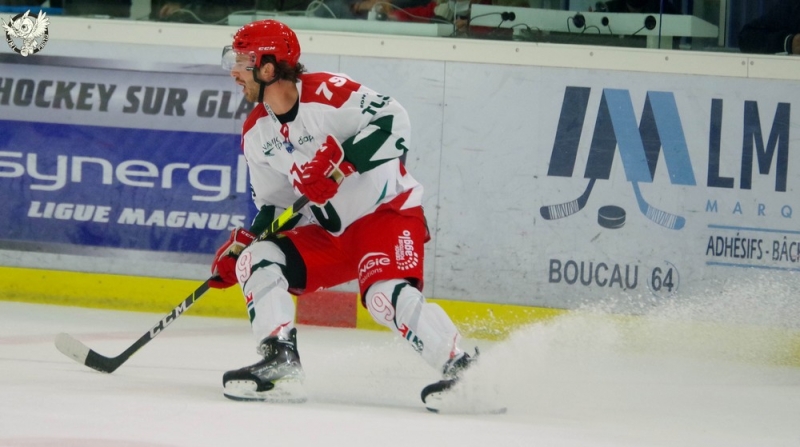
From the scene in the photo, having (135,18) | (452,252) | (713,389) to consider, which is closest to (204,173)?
(135,18)

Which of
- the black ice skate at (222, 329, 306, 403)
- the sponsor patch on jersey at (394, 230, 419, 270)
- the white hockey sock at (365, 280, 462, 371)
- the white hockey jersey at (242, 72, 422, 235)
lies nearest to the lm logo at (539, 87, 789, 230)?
the white hockey jersey at (242, 72, 422, 235)

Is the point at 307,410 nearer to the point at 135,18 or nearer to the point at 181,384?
the point at 181,384

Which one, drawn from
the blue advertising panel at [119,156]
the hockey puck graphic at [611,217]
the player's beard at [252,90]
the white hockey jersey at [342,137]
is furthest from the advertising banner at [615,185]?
the player's beard at [252,90]

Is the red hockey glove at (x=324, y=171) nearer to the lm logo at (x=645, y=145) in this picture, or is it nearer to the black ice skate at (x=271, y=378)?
the black ice skate at (x=271, y=378)

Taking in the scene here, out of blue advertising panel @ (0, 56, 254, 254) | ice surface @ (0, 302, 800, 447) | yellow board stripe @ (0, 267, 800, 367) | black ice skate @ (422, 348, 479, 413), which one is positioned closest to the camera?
ice surface @ (0, 302, 800, 447)

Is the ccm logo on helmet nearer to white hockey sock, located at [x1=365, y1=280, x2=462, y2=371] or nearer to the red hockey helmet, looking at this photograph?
white hockey sock, located at [x1=365, y1=280, x2=462, y2=371]

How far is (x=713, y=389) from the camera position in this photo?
4383mm

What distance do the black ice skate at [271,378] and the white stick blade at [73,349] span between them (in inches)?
28.6

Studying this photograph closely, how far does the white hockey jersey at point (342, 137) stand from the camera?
12.0 feet

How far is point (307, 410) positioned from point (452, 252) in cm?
221

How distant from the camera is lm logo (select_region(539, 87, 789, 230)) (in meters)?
5.35

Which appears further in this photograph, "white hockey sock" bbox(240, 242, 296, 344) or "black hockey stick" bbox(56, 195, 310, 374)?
"black hockey stick" bbox(56, 195, 310, 374)

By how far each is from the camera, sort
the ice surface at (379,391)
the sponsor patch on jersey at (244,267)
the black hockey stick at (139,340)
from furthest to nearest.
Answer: the black hockey stick at (139,340)
the sponsor patch on jersey at (244,267)
the ice surface at (379,391)

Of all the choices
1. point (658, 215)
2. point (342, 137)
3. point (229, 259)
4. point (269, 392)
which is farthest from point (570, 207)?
point (269, 392)
